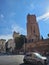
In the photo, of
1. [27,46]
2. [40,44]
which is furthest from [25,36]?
[40,44]

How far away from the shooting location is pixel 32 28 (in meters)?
132

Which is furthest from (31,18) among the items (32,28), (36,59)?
(36,59)

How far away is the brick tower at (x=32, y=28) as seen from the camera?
128 m

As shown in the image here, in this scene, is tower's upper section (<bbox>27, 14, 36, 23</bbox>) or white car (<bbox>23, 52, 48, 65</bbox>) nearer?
white car (<bbox>23, 52, 48, 65</bbox>)

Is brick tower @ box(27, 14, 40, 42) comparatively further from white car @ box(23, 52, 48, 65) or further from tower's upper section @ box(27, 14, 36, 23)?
white car @ box(23, 52, 48, 65)

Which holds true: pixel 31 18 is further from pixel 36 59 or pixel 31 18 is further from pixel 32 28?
pixel 36 59

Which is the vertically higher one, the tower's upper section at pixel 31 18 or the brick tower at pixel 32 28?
the tower's upper section at pixel 31 18

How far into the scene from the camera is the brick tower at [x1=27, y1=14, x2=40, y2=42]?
12838 cm

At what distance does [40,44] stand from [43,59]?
7952 centimetres

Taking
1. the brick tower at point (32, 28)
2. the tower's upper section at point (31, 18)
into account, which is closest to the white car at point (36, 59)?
the brick tower at point (32, 28)

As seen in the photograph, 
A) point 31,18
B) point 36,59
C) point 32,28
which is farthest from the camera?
point 32,28

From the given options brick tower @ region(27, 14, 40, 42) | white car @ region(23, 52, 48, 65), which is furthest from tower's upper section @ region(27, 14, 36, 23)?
white car @ region(23, 52, 48, 65)

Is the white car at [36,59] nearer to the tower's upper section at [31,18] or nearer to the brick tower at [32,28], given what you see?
the brick tower at [32,28]

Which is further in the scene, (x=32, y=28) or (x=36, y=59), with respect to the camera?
(x=32, y=28)
